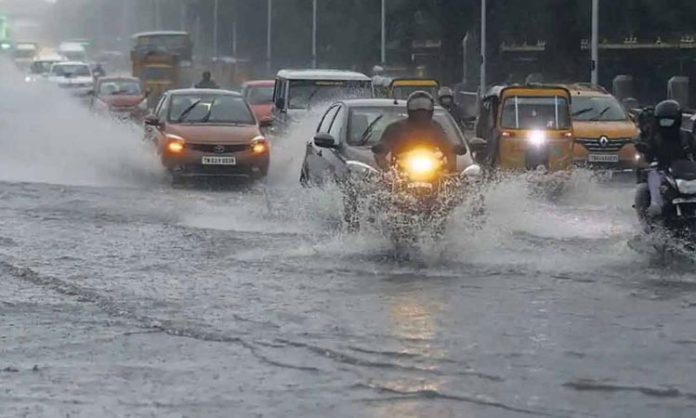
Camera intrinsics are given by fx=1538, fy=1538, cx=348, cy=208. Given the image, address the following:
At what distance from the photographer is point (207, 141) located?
22.4 m

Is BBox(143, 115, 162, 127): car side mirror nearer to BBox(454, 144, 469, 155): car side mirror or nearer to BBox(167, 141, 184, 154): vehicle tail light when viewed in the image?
BBox(167, 141, 184, 154): vehicle tail light

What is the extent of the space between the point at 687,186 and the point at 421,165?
2.37m

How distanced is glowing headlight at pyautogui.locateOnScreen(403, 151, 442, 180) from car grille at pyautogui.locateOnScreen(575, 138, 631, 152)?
35.0 feet

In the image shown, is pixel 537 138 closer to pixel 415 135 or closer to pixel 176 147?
pixel 176 147

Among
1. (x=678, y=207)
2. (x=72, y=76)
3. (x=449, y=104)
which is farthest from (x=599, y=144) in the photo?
(x=72, y=76)

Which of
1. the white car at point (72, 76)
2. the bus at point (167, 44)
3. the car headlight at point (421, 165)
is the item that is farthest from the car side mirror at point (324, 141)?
the bus at point (167, 44)

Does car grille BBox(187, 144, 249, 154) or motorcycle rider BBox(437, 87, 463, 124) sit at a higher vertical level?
motorcycle rider BBox(437, 87, 463, 124)

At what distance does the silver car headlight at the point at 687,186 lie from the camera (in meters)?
12.8

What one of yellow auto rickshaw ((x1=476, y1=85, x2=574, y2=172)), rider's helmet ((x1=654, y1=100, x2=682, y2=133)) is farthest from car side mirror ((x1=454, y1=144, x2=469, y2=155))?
yellow auto rickshaw ((x1=476, y1=85, x2=574, y2=172))

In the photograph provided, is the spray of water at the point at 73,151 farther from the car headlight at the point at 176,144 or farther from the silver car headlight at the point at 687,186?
the silver car headlight at the point at 687,186

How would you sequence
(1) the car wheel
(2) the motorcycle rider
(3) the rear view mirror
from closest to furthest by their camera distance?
(1) the car wheel, (3) the rear view mirror, (2) the motorcycle rider

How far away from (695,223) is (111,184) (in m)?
12.6

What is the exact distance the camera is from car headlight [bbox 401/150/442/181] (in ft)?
45.1

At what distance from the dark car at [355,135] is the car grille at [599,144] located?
7.45m
